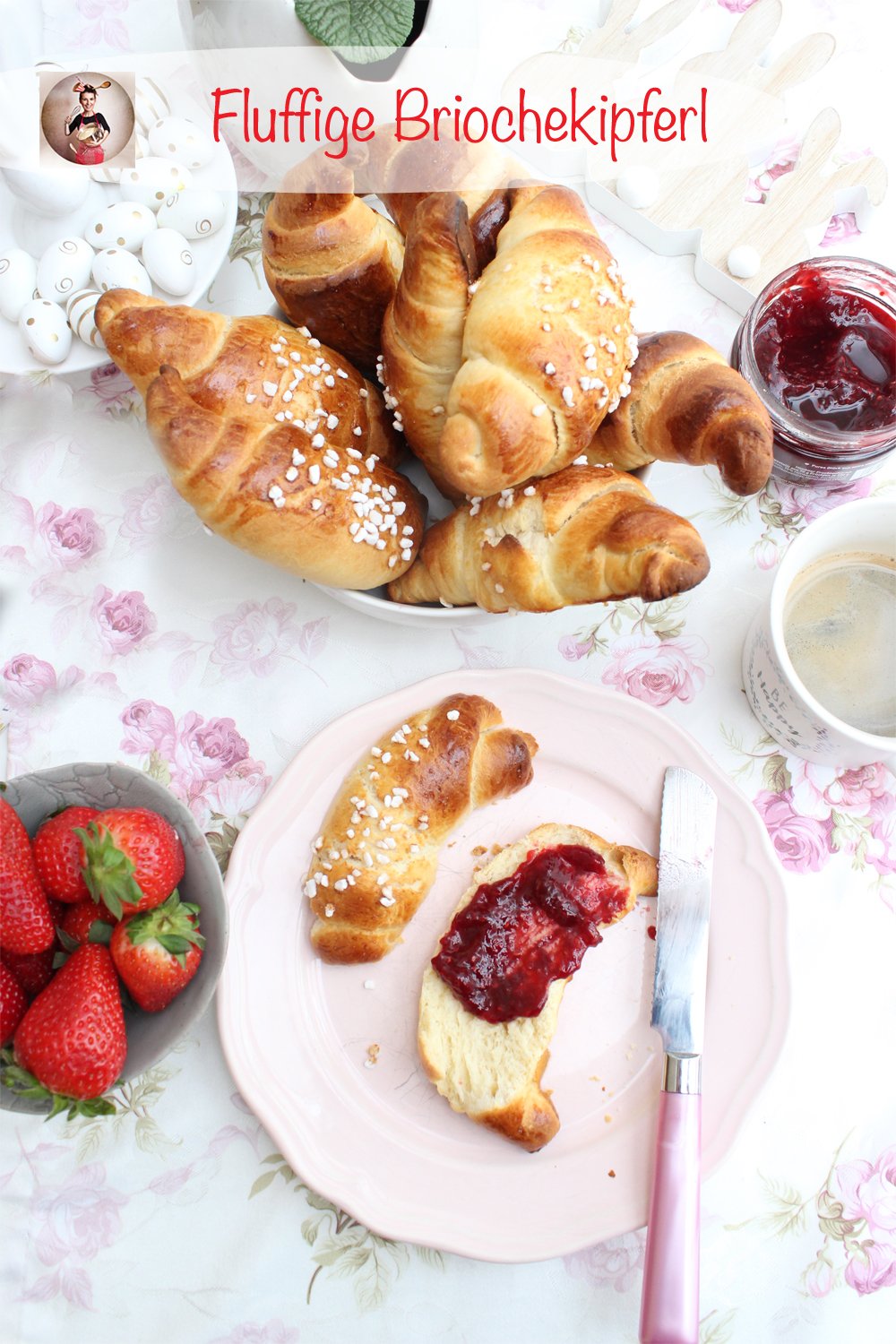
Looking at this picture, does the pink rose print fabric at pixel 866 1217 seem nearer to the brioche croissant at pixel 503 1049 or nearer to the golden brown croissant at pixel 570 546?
the brioche croissant at pixel 503 1049

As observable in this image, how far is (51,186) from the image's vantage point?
50.3 inches

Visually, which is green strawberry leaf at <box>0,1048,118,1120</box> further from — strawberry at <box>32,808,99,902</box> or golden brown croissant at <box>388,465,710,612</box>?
golden brown croissant at <box>388,465,710,612</box>

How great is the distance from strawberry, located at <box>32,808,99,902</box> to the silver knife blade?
0.67 m

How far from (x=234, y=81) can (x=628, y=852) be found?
1.04m

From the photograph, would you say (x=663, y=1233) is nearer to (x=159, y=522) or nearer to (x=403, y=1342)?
(x=403, y=1342)

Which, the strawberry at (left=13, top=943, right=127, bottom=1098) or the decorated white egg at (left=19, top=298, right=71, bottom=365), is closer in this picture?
the strawberry at (left=13, top=943, right=127, bottom=1098)

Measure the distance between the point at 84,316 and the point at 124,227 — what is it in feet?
0.46

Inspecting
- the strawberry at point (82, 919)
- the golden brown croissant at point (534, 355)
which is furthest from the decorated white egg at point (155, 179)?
the strawberry at point (82, 919)

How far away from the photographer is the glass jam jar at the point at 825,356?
124 centimetres

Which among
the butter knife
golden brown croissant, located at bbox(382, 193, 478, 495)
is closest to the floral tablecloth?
the butter knife

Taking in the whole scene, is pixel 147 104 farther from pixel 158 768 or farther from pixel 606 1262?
pixel 606 1262

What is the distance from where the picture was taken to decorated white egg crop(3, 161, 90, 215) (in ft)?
4.17

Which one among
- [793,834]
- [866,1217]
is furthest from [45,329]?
[866,1217]

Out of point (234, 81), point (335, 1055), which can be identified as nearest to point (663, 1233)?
point (335, 1055)
